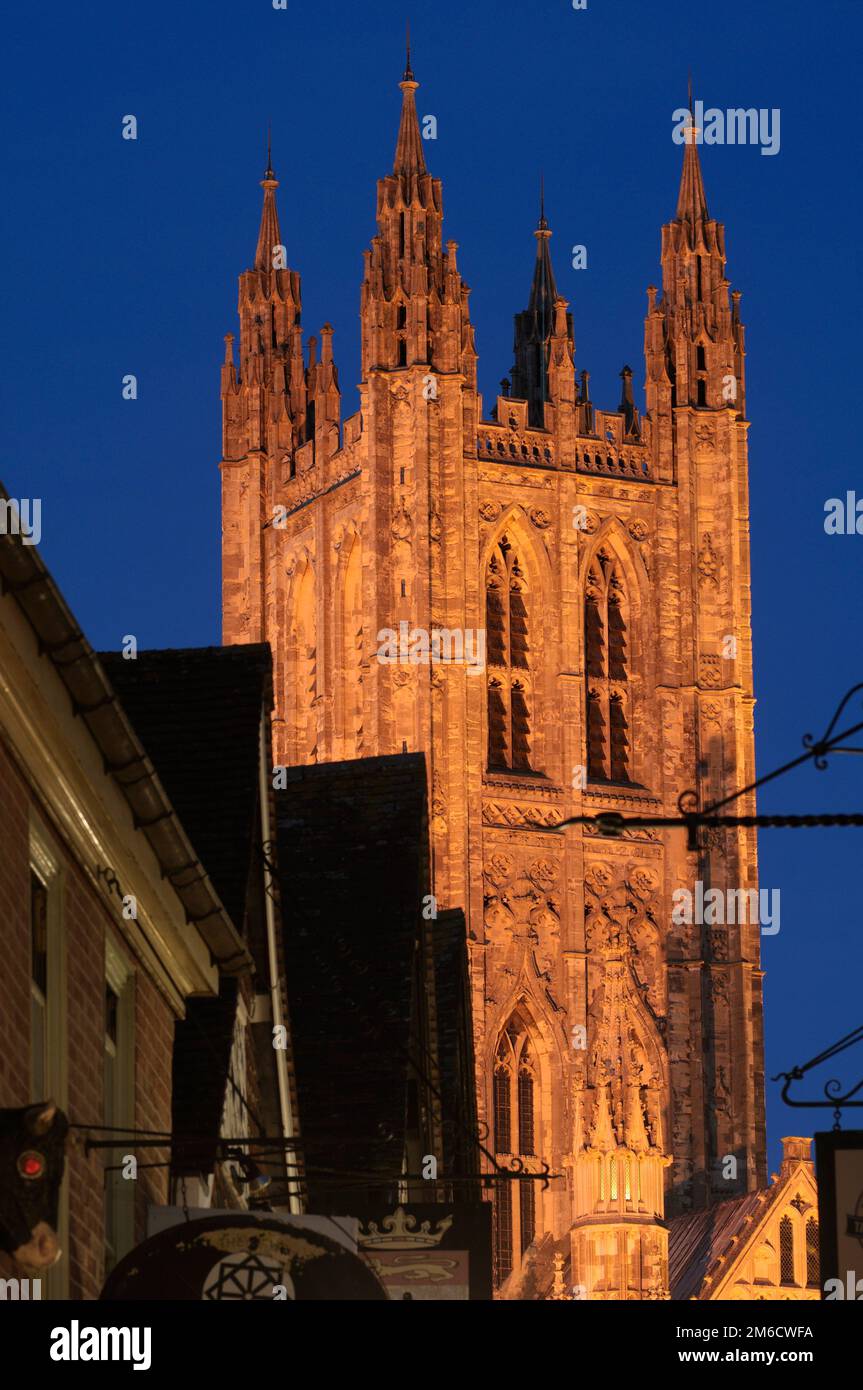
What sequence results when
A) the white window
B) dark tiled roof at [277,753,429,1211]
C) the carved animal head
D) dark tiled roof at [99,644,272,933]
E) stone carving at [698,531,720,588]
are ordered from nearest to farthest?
1. the carved animal head
2. the white window
3. dark tiled roof at [99,644,272,933]
4. dark tiled roof at [277,753,429,1211]
5. stone carving at [698,531,720,588]

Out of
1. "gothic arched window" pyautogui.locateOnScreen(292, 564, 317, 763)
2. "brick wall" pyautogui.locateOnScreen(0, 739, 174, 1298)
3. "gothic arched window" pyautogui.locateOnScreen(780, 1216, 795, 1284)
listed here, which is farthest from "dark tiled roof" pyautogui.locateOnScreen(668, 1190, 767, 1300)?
"brick wall" pyautogui.locateOnScreen(0, 739, 174, 1298)

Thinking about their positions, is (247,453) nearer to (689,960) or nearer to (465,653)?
(465,653)

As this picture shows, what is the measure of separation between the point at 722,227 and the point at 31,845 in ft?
317

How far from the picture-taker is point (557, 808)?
330 ft

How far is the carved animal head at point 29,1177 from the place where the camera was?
1186 cm

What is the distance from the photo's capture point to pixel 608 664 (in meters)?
104

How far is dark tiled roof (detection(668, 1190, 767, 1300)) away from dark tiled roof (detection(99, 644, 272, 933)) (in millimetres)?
66697

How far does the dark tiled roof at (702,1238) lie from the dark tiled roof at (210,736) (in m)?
66.7

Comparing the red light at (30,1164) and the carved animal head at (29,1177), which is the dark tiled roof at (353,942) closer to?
the carved animal head at (29,1177)

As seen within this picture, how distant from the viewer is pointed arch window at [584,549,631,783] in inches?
4035

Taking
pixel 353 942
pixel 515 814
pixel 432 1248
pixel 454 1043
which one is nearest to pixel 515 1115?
pixel 515 814

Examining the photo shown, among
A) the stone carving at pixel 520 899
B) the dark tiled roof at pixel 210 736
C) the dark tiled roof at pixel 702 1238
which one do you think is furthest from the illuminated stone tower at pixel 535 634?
the dark tiled roof at pixel 210 736

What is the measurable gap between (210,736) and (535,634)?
270ft

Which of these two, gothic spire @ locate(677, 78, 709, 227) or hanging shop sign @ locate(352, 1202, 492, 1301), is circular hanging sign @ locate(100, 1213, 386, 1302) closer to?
hanging shop sign @ locate(352, 1202, 492, 1301)
